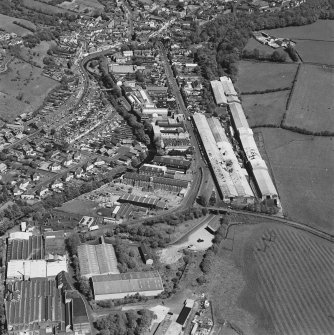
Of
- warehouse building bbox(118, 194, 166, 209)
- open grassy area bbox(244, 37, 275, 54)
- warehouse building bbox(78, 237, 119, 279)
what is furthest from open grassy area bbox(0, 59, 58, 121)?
open grassy area bbox(244, 37, 275, 54)

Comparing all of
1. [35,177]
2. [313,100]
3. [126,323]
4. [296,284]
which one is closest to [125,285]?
[126,323]

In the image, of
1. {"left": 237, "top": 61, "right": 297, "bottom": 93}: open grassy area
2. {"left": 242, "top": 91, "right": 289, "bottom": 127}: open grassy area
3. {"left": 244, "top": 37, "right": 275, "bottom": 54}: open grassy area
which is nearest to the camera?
{"left": 242, "top": 91, "right": 289, "bottom": 127}: open grassy area

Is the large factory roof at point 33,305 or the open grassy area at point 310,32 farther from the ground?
the large factory roof at point 33,305

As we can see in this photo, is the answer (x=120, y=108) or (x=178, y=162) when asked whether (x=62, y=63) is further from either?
(x=178, y=162)

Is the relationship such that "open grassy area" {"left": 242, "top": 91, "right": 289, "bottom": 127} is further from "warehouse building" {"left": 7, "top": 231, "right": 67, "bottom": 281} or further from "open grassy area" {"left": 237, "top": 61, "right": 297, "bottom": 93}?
"warehouse building" {"left": 7, "top": 231, "right": 67, "bottom": 281}

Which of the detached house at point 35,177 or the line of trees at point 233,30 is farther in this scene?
the line of trees at point 233,30

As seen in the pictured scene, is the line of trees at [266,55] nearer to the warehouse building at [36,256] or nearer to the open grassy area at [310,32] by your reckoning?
the open grassy area at [310,32]

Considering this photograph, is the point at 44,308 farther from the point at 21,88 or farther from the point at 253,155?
the point at 21,88

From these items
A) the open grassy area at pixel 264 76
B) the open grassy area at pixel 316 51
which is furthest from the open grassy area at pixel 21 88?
the open grassy area at pixel 316 51
